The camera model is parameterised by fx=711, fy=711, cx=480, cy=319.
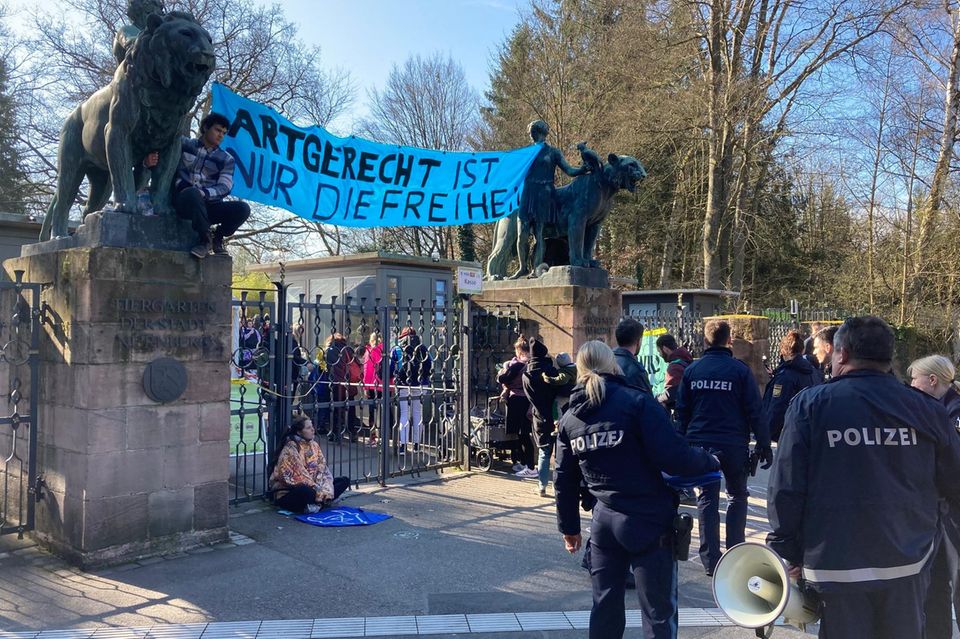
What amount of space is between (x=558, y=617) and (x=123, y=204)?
14.9 feet

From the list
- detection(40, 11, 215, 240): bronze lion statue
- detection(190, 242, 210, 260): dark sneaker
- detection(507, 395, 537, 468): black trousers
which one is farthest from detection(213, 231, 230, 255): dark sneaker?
detection(507, 395, 537, 468): black trousers

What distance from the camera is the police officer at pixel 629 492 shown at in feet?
11.3

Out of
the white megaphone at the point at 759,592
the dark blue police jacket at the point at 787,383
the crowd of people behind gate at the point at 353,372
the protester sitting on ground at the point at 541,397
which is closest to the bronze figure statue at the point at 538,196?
the crowd of people behind gate at the point at 353,372

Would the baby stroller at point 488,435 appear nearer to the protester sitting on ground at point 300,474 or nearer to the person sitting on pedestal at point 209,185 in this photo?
the protester sitting on ground at point 300,474

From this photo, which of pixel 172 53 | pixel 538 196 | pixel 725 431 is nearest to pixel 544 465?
pixel 725 431

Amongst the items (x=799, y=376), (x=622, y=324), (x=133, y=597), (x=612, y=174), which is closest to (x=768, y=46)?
(x=612, y=174)

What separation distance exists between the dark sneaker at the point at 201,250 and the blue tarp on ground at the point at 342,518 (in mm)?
2658

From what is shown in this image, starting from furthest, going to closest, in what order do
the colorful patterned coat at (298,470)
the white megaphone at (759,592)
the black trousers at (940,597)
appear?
the colorful patterned coat at (298,470), the black trousers at (940,597), the white megaphone at (759,592)

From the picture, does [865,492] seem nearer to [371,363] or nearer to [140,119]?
[140,119]

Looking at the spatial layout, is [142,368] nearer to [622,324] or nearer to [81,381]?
[81,381]

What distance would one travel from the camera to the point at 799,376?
22.0 ft

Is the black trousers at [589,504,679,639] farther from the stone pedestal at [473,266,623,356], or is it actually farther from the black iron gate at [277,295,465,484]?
the stone pedestal at [473,266,623,356]

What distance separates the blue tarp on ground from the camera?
264 inches

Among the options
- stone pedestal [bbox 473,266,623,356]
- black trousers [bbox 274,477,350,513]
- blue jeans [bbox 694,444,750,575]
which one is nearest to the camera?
blue jeans [bbox 694,444,750,575]
